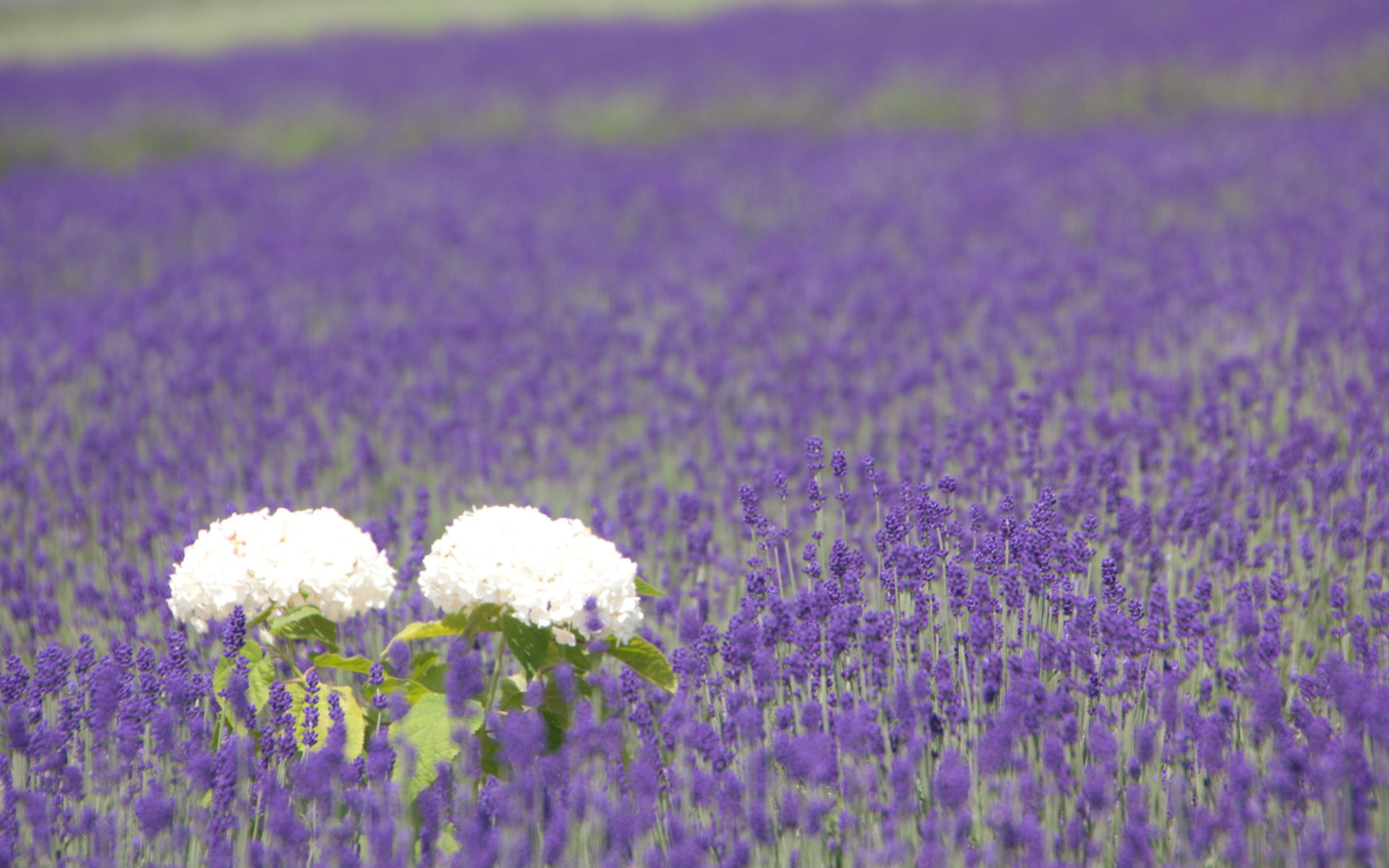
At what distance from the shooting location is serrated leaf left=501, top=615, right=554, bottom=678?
2.40 m

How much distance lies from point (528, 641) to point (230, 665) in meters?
0.55

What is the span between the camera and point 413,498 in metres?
4.04

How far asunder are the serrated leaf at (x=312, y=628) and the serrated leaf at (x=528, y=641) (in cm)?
35

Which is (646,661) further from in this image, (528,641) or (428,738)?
(428,738)

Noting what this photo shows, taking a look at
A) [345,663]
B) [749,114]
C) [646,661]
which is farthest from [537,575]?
[749,114]

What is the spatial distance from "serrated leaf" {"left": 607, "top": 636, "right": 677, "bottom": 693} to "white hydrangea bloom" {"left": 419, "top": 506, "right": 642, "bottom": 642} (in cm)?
4

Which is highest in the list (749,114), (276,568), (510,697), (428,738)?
(276,568)

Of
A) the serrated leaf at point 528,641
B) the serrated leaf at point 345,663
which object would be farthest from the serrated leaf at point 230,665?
the serrated leaf at point 528,641

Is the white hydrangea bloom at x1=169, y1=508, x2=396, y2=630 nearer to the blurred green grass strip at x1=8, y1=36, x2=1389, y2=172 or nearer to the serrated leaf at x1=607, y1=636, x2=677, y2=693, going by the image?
the serrated leaf at x1=607, y1=636, x2=677, y2=693

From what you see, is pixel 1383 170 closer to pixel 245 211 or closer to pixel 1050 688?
pixel 1050 688

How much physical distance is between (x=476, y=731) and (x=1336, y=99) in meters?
13.1

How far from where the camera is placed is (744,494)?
100 inches

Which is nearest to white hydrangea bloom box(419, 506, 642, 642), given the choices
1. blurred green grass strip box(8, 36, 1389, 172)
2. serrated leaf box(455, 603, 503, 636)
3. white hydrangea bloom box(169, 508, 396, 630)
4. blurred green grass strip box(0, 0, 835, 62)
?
serrated leaf box(455, 603, 503, 636)

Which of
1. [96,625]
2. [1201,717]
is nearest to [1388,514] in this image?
[1201,717]
